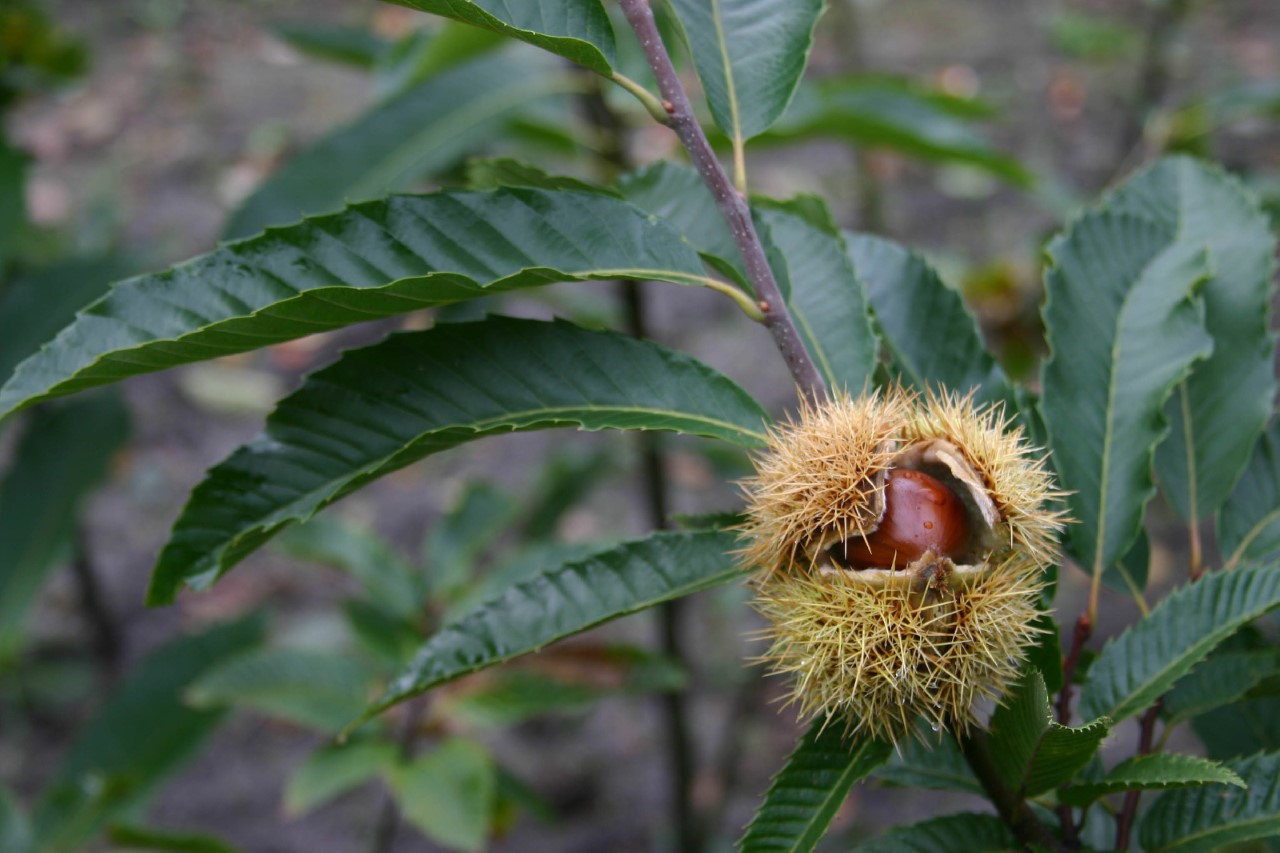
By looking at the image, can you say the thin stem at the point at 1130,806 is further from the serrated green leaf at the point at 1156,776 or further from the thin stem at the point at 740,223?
the thin stem at the point at 740,223

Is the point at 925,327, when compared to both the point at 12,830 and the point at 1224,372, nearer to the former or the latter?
the point at 1224,372

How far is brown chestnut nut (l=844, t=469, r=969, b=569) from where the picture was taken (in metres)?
0.72

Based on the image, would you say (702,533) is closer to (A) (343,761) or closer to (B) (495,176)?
(B) (495,176)

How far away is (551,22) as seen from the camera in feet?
2.57

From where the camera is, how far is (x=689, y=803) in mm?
2111

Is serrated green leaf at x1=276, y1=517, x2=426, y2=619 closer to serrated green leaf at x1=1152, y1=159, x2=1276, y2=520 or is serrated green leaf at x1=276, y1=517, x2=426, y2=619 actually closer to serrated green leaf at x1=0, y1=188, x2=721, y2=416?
serrated green leaf at x1=0, y1=188, x2=721, y2=416

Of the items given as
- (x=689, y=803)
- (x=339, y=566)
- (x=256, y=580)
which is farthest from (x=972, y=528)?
(x=256, y=580)

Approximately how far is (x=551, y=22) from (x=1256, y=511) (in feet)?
2.50

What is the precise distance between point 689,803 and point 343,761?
0.75m

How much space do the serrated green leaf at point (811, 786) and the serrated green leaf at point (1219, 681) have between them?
0.30 metres

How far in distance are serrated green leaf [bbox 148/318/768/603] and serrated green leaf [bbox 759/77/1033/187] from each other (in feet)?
3.06

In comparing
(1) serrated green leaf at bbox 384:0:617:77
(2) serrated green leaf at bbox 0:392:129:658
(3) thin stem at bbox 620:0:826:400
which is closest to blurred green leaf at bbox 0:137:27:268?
(2) serrated green leaf at bbox 0:392:129:658

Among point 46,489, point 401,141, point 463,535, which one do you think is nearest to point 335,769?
point 463,535

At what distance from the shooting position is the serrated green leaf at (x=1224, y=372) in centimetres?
98
